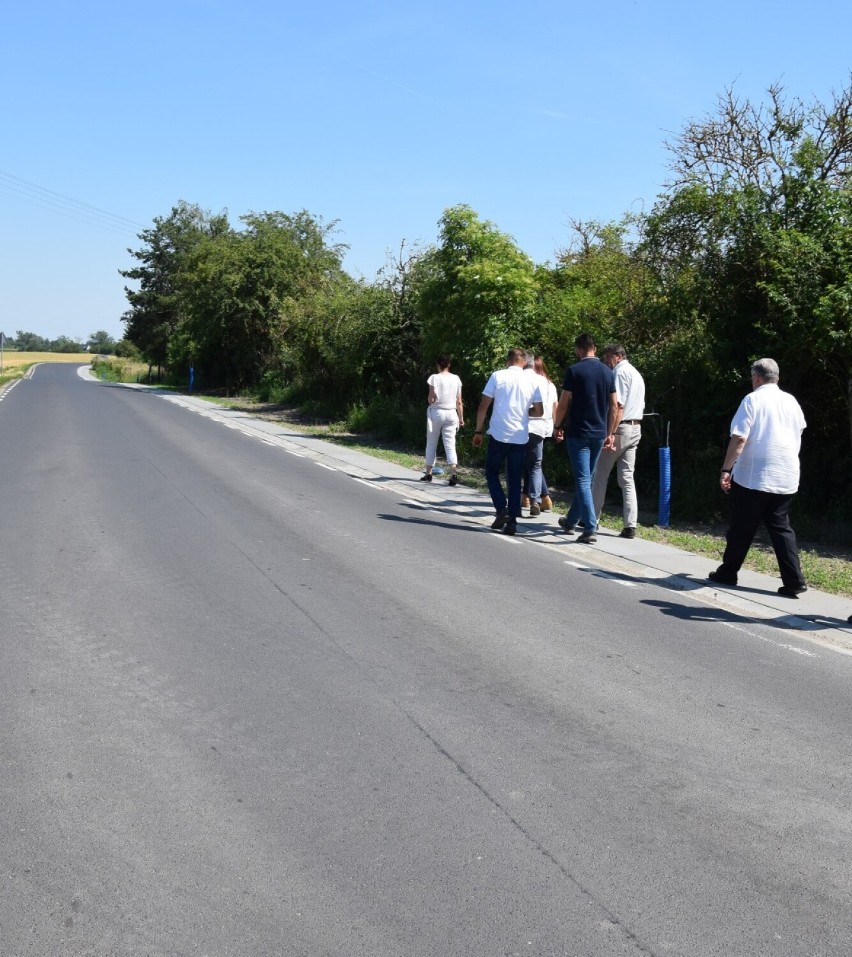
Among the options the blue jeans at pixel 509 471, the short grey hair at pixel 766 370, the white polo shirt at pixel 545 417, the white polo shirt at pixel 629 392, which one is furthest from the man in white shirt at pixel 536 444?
the short grey hair at pixel 766 370

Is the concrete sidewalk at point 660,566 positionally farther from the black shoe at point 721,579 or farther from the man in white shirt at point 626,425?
the man in white shirt at point 626,425

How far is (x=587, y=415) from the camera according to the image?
10.8 metres

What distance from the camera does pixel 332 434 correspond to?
2616cm

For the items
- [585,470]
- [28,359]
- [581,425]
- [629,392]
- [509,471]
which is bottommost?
[509,471]

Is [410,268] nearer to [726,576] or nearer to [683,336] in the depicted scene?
[683,336]

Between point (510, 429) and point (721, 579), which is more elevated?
point (510, 429)

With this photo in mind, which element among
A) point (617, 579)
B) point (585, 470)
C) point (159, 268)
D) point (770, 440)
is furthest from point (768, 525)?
point (159, 268)

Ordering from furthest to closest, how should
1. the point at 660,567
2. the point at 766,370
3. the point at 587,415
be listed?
the point at 587,415
the point at 660,567
the point at 766,370

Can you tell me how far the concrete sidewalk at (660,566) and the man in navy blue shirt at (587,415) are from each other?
51 cm

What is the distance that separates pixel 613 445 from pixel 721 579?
2.46 m

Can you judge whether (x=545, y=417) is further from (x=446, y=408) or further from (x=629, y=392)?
(x=446, y=408)

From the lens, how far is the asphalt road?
3457mm

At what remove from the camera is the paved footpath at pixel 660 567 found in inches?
309

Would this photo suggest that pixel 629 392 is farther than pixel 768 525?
Yes
